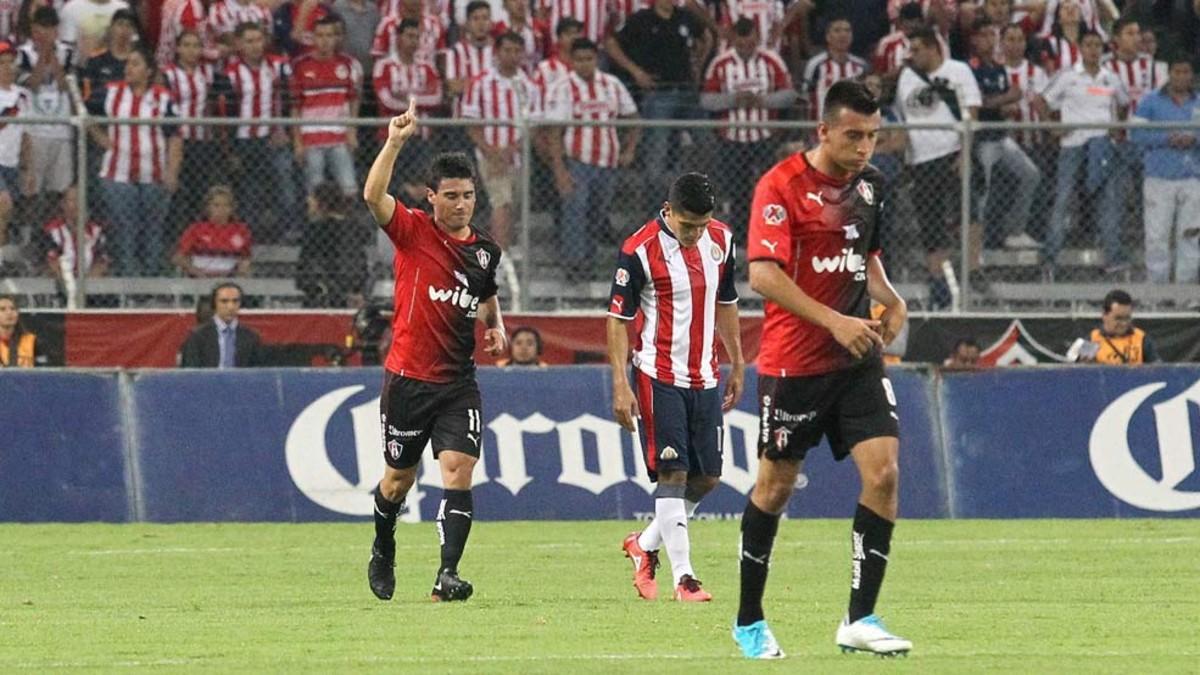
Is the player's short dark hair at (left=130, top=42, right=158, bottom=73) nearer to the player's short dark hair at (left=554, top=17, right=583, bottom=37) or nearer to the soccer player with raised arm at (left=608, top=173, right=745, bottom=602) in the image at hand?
the player's short dark hair at (left=554, top=17, right=583, bottom=37)

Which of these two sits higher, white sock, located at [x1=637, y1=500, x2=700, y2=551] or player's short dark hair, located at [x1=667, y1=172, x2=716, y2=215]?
player's short dark hair, located at [x1=667, y1=172, x2=716, y2=215]

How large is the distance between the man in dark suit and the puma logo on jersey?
11.7 meters

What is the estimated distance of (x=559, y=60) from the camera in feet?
72.5

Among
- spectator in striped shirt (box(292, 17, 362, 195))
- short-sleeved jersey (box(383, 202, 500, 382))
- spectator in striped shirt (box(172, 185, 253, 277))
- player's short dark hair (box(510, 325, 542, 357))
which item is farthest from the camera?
spectator in striped shirt (box(292, 17, 362, 195))

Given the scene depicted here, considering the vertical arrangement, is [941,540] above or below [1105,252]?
below

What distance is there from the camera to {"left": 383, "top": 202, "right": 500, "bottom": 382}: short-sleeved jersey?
40.2 ft

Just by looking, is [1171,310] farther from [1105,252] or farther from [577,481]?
[577,481]

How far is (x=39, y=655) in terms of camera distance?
9.52 m

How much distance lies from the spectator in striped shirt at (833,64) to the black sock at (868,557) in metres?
13.6

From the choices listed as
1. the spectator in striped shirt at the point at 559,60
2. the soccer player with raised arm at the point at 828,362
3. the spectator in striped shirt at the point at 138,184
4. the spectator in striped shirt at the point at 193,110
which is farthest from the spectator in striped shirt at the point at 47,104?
the soccer player with raised arm at the point at 828,362

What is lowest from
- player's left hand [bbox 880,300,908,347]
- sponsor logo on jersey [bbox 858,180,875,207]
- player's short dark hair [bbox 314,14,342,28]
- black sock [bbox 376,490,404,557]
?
black sock [bbox 376,490,404,557]

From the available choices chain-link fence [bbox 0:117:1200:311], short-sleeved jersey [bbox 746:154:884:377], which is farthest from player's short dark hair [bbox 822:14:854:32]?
short-sleeved jersey [bbox 746:154:884:377]

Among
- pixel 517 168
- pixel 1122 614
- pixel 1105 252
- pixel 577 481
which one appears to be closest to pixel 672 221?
pixel 1122 614

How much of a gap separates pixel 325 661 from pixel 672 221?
4427mm
